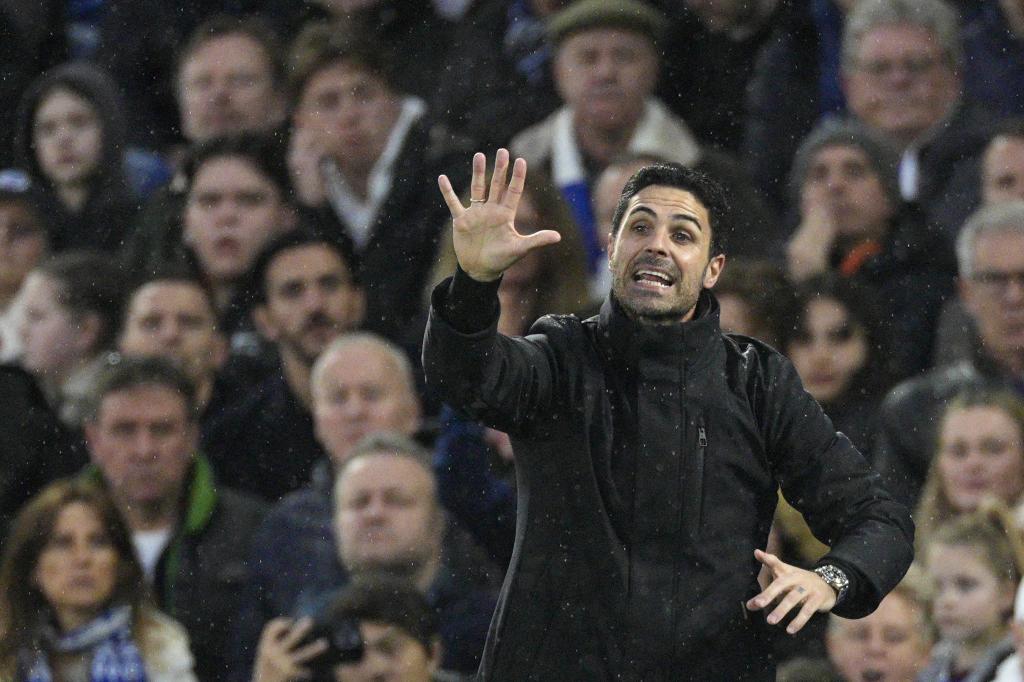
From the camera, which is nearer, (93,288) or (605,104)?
(605,104)

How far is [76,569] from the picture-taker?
754 cm

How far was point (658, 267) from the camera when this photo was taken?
14.8 ft

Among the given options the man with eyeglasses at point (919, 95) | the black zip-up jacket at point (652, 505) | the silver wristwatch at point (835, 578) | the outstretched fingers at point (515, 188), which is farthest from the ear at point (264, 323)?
the silver wristwatch at point (835, 578)

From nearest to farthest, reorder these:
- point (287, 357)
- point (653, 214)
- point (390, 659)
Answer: point (653, 214)
point (390, 659)
point (287, 357)

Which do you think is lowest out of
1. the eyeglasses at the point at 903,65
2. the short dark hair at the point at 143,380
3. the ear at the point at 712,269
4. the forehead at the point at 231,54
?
the short dark hair at the point at 143,380

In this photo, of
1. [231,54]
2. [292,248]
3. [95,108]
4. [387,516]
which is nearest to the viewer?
[387,516]

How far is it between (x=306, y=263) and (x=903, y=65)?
8.07 ft

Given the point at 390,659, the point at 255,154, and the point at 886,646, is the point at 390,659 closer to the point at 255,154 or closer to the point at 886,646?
the point at 886,646

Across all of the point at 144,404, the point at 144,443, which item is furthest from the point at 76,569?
the point at 144,404

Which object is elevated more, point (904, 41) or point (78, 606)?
point (904, 41)

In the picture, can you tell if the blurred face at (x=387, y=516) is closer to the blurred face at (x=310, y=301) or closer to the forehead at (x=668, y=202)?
the blurred face at (x=310, y=301)

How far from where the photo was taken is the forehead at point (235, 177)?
29.6ft

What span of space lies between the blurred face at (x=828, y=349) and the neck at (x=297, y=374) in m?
1.91

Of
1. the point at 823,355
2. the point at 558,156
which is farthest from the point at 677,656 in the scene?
the point at 558,156
